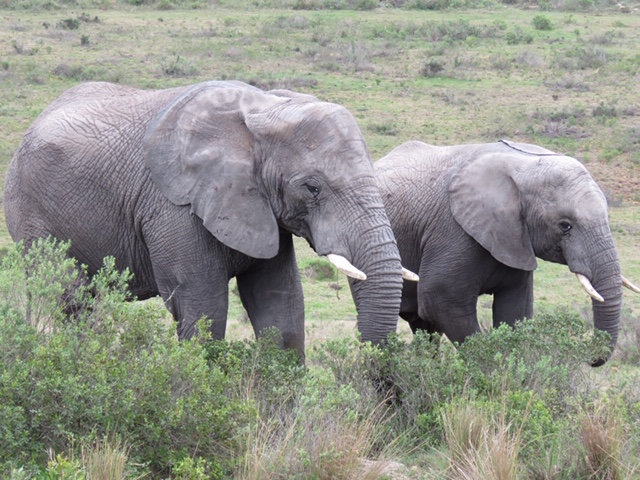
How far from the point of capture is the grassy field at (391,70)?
1831 cm

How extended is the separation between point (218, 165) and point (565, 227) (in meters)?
2.63

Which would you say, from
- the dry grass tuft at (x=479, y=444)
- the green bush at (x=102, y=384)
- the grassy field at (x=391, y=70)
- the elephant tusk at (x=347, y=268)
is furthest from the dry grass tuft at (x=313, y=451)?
the grassy field at (x=391, y=70)

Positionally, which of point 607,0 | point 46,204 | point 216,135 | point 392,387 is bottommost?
point 607,0

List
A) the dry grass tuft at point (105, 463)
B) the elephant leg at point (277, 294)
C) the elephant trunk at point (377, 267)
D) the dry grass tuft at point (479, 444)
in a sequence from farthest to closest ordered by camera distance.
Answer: the elephant leg at point (277, 294)
the elephant trunk at point (377, 267)
the dry grass tuft at point (479, 444)
the dry grass tuft at point (105, 463)

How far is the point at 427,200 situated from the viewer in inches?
329

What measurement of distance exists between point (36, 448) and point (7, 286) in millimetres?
909

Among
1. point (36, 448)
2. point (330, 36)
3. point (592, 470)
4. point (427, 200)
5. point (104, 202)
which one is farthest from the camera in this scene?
point (330, 36)

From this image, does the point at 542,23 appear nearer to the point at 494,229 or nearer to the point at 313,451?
the point at 494,229

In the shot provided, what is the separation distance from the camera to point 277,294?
6.80m

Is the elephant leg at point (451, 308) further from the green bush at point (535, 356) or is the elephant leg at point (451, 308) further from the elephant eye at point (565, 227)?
the green bush at point (535, 356)

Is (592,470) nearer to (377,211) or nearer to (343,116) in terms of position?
(377,211)

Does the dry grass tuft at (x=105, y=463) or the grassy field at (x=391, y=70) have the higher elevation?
the dry grass tuft at (x=105, y=463)

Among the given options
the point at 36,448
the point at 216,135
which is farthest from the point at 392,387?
the point at 36,448

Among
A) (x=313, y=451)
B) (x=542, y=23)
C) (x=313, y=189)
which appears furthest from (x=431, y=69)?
(x=313, y=451)
